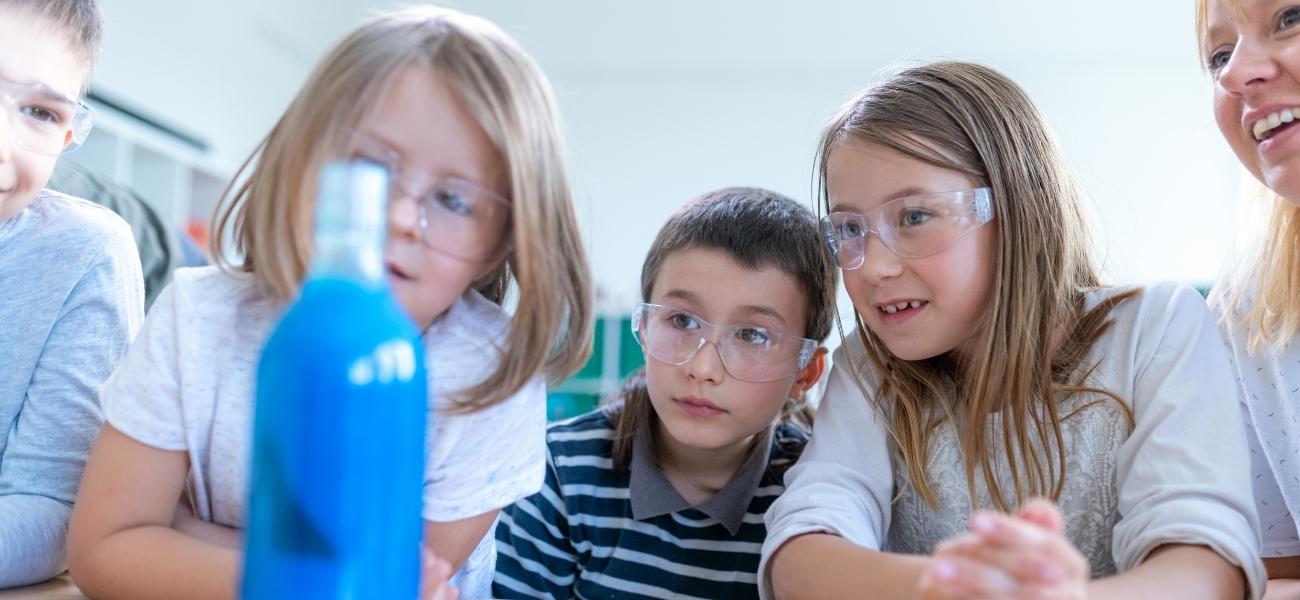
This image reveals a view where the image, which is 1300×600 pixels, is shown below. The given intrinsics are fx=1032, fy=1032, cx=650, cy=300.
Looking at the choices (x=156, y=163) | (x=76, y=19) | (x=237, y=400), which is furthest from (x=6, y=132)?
(x=156, y=163)

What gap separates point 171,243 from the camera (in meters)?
2.07

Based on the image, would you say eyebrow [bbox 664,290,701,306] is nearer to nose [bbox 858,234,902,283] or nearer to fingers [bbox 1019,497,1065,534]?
nose [bbox 858,234,902,283]

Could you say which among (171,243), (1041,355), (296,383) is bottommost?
(171,243)

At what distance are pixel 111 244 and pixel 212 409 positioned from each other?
15.8 inches

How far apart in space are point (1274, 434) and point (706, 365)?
0.74 metres

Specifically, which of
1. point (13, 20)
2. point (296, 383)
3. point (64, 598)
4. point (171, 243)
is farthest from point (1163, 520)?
point (171, 243)

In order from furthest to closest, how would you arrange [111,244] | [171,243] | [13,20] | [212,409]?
[171,243] → [111,244] → [13,20] → [212,409]

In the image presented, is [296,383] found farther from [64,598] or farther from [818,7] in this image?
[818,7]

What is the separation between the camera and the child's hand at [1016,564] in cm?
58

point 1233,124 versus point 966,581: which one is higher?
point 1233,124

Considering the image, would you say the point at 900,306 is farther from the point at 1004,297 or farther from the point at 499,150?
the point at 499,150

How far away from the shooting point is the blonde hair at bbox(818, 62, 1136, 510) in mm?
1213

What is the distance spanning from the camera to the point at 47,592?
0.93 metres

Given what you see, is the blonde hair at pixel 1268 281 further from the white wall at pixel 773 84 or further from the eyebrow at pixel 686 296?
the white wall at pixel 773 84
